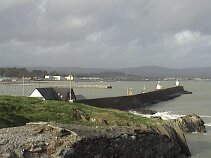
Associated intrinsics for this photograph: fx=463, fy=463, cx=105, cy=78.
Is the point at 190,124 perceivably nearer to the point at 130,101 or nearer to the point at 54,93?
the point at 54,93

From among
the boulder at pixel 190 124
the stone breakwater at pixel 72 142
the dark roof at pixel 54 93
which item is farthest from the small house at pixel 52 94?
the stone breakwater at pixel 72 142

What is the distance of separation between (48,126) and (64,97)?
33.4m

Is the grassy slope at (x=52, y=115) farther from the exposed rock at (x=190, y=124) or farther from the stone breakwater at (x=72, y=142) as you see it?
the exposed rock at (x=190, y=124)

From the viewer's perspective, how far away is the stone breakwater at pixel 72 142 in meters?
15.8

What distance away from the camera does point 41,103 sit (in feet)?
103

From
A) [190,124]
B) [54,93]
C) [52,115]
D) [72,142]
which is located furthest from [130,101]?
[72,142]

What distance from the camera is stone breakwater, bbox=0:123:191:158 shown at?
15.8 meters

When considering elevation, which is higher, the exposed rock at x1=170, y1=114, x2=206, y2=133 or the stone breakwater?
the stone breakwater

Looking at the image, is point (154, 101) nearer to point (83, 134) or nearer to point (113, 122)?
point (113, 122)

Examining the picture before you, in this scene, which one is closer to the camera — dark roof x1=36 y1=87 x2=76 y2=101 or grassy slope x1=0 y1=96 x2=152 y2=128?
grassy slope x1=0 y1=96 x2=152 y2=128

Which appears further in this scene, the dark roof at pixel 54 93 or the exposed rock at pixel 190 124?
the dark roof at pixel 54 93

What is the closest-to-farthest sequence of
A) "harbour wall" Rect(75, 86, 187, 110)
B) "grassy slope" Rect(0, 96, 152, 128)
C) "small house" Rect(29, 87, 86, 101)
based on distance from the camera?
"grassy slope" Rect(0, 96, 152, 128) → "small house" Rect(29, 87, 86, 101) → "harbour wall" Rect(75, 86, 187, 110)

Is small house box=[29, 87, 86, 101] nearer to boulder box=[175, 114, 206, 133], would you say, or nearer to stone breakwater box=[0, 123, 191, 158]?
boulder box=[175, 114, 206, 133]

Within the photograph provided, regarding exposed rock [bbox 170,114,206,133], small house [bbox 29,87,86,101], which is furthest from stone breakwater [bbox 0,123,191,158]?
small house [bbox 29,87,86,101]
